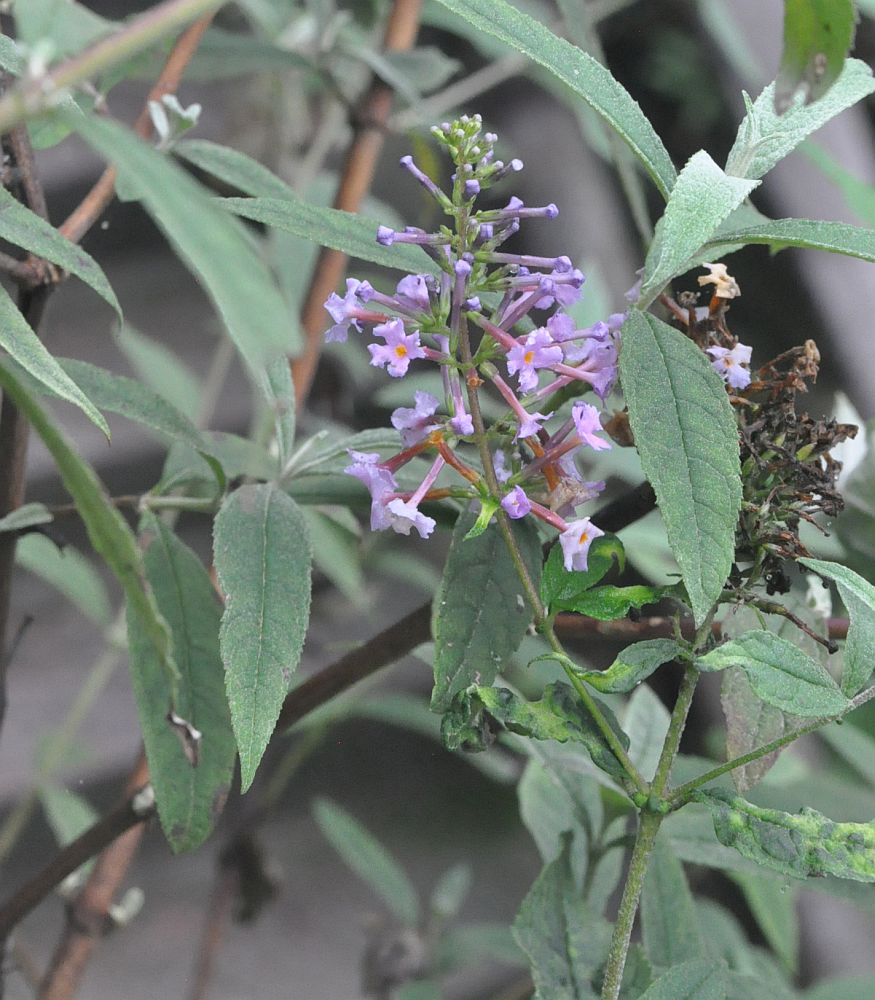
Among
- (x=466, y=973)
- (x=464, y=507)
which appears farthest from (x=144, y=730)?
(x=466, y=973)

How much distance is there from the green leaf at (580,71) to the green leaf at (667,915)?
11.9 inches

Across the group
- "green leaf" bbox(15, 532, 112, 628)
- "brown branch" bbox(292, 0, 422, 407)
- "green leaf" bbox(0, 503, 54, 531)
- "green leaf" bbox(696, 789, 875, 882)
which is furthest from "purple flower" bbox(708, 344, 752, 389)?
"green leaf" bbox(15, 532, 112, 628)

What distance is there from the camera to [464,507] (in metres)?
0.40

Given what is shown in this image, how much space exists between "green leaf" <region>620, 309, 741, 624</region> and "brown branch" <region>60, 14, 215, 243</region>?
0.95ft

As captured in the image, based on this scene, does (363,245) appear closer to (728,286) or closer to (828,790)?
(728,286)

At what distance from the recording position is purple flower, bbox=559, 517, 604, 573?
14.1 inches

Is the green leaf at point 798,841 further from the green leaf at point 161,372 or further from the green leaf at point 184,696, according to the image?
the green leaf at point 161,372

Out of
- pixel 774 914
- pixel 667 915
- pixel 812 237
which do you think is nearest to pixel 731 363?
pixel 812 237

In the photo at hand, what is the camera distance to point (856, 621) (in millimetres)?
351

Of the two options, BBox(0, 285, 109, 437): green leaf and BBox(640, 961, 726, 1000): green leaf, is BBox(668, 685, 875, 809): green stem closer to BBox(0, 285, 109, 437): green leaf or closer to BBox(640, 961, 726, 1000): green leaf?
BBox(640, 961, 726, 1000): green leaf

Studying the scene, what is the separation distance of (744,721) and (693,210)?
171 mm

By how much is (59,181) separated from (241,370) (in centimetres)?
35

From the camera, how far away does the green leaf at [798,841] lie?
32 centimetres

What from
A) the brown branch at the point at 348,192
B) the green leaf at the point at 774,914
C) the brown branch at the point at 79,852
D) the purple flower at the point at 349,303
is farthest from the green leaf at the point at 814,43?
the green leaf at the point at 774,914
